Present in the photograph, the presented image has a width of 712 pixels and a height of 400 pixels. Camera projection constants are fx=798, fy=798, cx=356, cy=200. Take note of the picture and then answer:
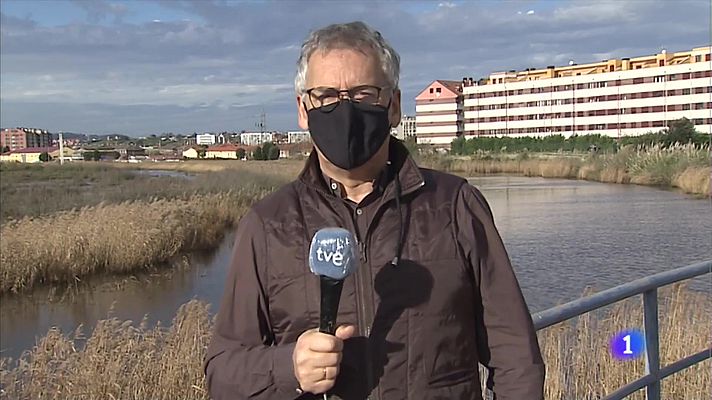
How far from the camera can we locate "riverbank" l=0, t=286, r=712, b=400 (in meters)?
4.68

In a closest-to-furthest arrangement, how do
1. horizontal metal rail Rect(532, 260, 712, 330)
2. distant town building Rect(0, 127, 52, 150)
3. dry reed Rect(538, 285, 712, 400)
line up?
horizontal metal rail Rect(532, 260, 712, 330), dry reed Rect(538, 285, 712, 400), distant town building Rect(0, 127, 52, 150)

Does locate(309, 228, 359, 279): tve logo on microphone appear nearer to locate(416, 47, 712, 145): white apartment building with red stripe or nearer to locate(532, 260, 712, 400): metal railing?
locate(532, 260, 712, 400): metal railing

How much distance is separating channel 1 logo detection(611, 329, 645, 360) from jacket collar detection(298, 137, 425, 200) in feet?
6.20

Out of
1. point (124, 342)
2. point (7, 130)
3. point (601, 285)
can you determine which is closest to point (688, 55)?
point (601, 285)

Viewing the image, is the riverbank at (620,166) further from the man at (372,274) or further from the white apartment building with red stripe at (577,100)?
the man at (372,274)

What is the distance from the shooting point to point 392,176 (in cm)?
172

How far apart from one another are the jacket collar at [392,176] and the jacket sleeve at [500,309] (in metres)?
0.11

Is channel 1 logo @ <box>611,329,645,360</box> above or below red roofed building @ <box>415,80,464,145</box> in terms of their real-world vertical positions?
below

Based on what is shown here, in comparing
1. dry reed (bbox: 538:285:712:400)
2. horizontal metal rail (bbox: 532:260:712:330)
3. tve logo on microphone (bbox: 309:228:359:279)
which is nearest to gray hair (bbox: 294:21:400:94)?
tve logo on microphone (bbox: 309:228:359:279)

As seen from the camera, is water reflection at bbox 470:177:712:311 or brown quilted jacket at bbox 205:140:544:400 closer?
brown quilted jacket at bbox 205:140:544:400

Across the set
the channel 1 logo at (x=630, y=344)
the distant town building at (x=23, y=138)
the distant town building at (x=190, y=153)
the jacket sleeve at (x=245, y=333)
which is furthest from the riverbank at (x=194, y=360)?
the distant town building at (x=23, y=138)

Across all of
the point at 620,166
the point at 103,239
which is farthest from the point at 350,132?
the point at 620,166

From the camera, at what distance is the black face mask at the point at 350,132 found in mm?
1619

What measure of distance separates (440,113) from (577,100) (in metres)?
16.5
